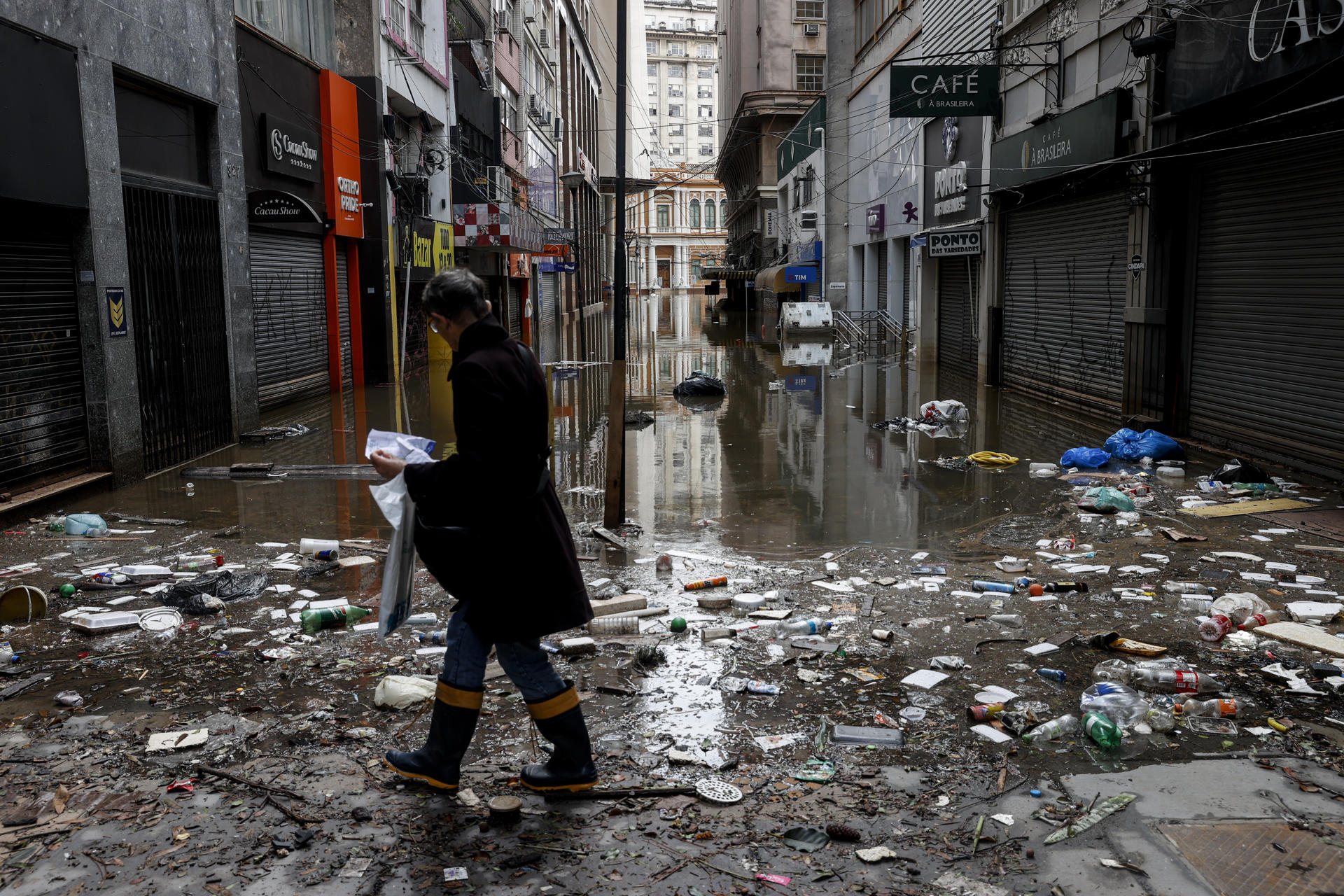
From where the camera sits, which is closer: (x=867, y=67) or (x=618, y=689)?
(x=618, y=689)

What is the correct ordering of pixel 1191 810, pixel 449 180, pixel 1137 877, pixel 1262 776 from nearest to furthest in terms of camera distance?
pixel 1137 877, pixel 1191 810, pixel 1262 776, pixel 449 180

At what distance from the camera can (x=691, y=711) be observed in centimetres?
478

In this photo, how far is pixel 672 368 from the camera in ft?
83.9

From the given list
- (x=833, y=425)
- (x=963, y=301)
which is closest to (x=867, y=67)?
(x=963, y=301)

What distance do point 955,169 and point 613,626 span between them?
786 inches

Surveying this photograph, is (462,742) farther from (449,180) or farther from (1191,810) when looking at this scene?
(449,180)

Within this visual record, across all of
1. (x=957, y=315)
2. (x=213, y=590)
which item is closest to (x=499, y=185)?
(x=957, y=315)

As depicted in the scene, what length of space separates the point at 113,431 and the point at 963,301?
19268mm

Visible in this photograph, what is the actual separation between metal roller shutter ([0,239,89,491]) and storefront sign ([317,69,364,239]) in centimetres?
1006

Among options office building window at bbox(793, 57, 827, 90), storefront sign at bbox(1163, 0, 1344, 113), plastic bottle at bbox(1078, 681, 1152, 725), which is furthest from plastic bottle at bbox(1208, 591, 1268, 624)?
office building window at bbox(793, 57, 827, 90)

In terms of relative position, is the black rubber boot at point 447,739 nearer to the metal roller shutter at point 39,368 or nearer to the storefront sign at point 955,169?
the metal roller shutter at point 39,368

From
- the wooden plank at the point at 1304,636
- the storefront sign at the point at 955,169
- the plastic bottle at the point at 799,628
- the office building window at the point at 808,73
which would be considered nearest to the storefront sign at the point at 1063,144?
the storefront sign at the point at 955,169

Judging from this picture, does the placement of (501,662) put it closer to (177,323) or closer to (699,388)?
(177,323)

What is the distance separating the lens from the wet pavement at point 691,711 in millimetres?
3471
